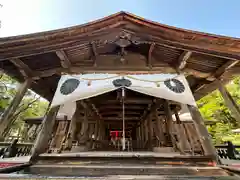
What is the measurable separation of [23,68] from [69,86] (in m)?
1.53

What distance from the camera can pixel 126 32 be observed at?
4230 millimetres

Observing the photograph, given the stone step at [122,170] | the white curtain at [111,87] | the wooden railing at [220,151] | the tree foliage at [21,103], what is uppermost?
the tree foliage at [21,103]

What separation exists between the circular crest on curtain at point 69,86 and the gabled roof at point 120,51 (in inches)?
21.9

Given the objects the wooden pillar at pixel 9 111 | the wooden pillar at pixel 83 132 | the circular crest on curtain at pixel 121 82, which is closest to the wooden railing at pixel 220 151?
the wooden pillar at pixel 9 111

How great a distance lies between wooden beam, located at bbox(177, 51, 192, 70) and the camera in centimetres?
425

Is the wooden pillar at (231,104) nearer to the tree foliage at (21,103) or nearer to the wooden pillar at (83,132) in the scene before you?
the wooden pillar at (83,132)

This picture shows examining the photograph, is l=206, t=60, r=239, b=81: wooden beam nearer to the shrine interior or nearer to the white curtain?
the white curtain

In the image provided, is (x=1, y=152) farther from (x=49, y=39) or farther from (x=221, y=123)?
(x=221, y=123)

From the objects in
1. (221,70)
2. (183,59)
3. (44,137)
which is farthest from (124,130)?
(221,70)

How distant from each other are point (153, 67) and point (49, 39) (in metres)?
3.39

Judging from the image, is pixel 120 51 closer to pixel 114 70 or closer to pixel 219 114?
pixel 114 70

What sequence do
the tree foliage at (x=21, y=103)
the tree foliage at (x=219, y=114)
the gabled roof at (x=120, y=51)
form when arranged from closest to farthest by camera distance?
the gabled roof at (x=120, y=51) → the tree foliage at (x=219, y=114) → the tree foliage at (x=21, y=103)

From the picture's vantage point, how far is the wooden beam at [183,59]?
167 inches

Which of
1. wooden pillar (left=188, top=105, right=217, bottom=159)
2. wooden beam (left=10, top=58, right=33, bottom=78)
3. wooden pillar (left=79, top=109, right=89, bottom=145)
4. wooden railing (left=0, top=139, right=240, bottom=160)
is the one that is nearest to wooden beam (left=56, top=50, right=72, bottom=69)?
wooden beam (left=10, top=58, right=33, bottom=78)
